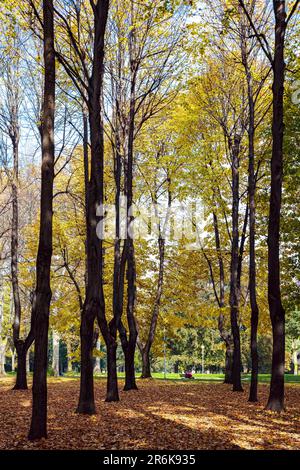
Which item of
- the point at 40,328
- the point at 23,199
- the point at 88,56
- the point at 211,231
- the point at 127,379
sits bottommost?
the point at 127,379

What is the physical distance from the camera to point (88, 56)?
12.9 metres

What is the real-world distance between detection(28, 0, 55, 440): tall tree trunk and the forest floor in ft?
1.63

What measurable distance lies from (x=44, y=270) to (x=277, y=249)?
5425 mm

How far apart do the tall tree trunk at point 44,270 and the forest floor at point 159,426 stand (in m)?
0.50

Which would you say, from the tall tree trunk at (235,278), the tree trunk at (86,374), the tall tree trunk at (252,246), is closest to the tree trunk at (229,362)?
the tall tree trunk at (235,278)

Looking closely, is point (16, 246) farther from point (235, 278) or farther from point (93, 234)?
point (93, 234)

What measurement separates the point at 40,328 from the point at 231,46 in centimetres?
1286

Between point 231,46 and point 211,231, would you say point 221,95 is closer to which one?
point 231,46

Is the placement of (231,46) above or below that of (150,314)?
above

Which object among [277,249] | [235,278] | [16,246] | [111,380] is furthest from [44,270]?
[235,278]

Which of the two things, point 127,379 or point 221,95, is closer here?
point 127,379

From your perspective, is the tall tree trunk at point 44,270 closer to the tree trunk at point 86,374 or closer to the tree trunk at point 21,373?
the tree trunk at point 86,374

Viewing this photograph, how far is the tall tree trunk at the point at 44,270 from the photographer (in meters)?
6.93

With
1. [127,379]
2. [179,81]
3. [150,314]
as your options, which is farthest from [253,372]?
[150,314]
